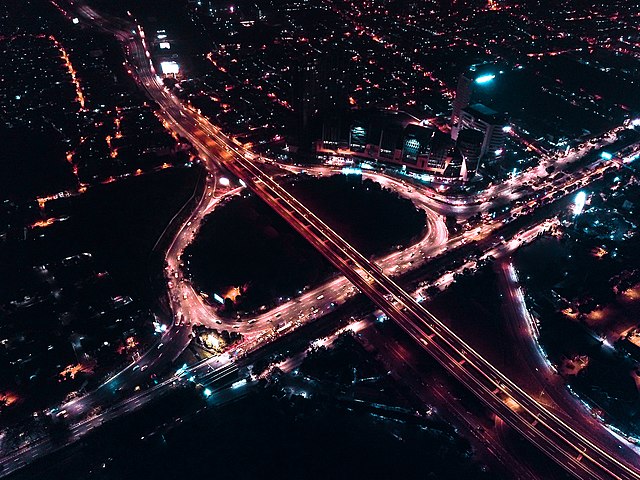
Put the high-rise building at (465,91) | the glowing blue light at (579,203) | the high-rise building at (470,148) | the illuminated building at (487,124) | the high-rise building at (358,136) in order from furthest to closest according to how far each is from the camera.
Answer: the high-rise building at (465,91) < the high-rise building at (358,136) < the illuminated building at (487,124) < the high-rise building at (470,148) < the glowing blue light at (579,203)

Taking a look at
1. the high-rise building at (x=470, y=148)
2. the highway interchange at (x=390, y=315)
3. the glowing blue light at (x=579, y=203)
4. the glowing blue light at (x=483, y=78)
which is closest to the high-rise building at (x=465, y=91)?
the glowing blue light at (x=483, y=78)

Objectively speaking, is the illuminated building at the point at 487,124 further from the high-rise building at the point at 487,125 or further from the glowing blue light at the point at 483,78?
the glowing blue light at the point at 483,78

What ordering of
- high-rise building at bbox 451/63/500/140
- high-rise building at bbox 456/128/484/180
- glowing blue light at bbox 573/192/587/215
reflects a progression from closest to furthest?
glowing blue light at bbox 573/192/587/215, high-rise building at bbox 456/128/484/180, high-rise building at bbox 451/63/500/140

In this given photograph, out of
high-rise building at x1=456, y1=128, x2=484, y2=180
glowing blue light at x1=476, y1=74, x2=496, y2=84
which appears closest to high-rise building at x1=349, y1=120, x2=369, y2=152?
high-rise building at x1=456, y1=128, x2=484, y2=180

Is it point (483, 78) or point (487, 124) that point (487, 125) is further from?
point (483, 78)

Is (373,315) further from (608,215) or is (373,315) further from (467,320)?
(608,215)

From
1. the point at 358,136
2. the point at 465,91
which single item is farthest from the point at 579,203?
the point at 358,136

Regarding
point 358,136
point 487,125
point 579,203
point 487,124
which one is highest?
point 487,124

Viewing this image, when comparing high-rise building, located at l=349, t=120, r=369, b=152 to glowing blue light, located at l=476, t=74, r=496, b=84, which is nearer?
high-rise building, located at l=349, t=120, r=369, b=152

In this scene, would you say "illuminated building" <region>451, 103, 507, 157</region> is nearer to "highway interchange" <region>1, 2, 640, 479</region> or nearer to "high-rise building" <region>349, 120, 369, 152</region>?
"highway interchange" <region>1, 2, 640, 479</region>

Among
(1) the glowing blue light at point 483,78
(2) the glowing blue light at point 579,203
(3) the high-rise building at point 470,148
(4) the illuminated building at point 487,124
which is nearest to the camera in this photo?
(2) the glowing blue light at point 579,203
